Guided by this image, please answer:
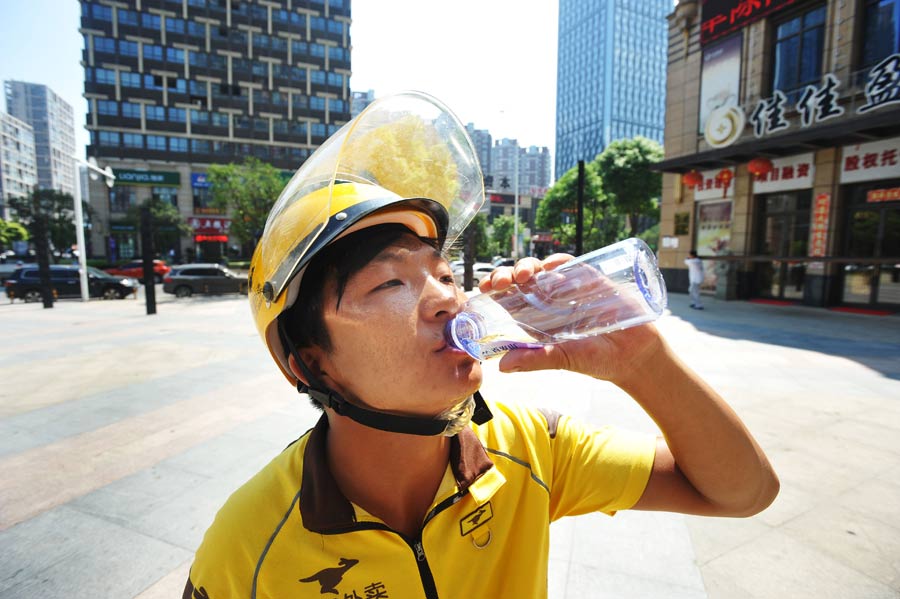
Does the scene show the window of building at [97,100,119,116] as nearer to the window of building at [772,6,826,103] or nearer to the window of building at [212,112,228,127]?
the window of building at [212,112,228,127]

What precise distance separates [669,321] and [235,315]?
39.9 feet

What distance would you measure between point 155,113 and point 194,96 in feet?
14.2

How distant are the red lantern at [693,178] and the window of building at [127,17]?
2252 inches

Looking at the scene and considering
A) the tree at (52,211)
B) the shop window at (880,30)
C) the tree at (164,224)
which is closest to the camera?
the shop window at (880,30)

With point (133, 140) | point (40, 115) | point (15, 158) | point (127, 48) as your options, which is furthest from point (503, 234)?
point (40, 115)

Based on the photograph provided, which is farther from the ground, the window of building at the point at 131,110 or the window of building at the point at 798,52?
the window of building at the point at 131,110

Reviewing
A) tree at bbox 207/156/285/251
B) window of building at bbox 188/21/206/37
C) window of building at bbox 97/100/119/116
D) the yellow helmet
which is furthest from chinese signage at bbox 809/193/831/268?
window of building at bbox 97/100/119/116

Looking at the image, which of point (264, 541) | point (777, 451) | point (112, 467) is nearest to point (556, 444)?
point (264, 541)

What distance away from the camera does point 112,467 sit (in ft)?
12.6

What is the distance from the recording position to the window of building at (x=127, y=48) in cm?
4803

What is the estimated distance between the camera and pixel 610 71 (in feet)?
322

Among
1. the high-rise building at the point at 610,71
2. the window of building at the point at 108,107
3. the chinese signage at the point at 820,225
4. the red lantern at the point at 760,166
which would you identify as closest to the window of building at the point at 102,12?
the window of building at the point at 108,107

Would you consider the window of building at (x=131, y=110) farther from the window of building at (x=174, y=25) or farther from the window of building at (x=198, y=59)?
the window of building at (x=174, y=25)

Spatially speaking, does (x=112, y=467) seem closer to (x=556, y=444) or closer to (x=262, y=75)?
(x=556, y=444)
